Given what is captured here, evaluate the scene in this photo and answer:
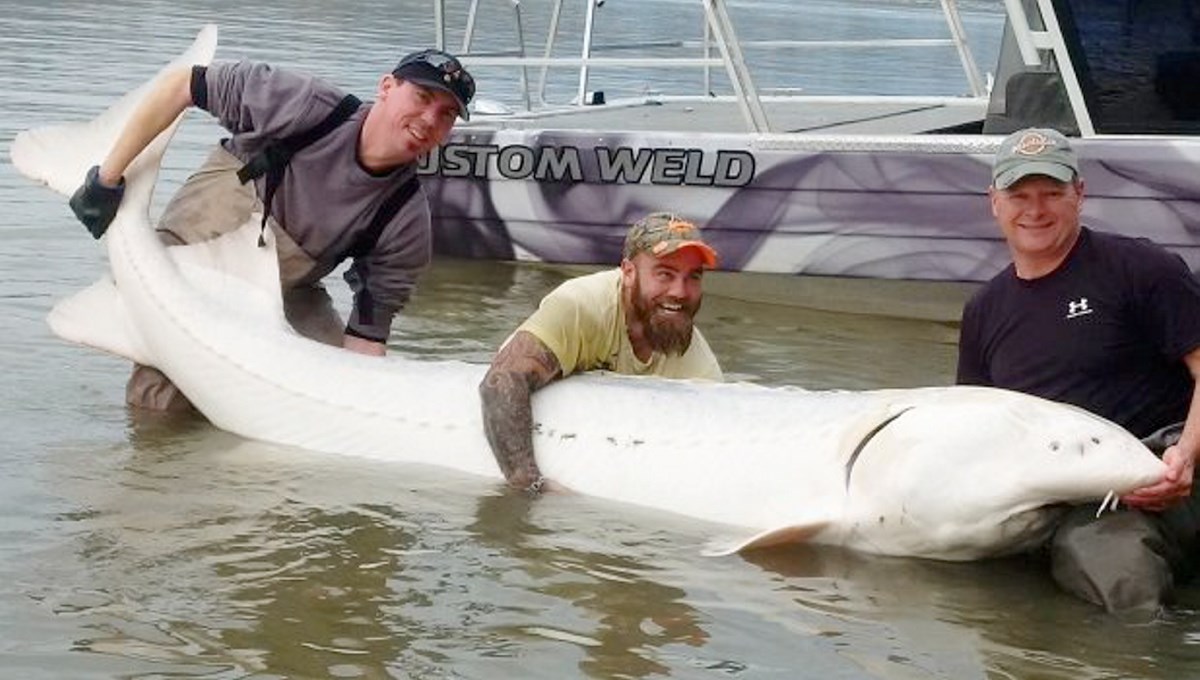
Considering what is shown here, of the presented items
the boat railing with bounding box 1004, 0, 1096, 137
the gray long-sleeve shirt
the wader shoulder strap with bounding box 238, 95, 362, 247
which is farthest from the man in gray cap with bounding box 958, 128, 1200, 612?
the boat railing with bounding box 1004, 0, 1096, 137

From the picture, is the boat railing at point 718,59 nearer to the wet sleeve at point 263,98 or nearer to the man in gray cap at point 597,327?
the wet sleeve at point 263,98

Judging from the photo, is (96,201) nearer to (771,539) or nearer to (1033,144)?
(771,539)

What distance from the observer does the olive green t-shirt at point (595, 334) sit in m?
5.87

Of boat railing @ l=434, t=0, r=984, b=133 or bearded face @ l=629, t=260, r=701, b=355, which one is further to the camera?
boat railing @ l=434, t=0, r=984, b=133

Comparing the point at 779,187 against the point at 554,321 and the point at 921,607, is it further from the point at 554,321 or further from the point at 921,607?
the point at 921,607

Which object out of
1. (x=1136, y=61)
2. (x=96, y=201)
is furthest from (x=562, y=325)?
(x=1136, y=61)

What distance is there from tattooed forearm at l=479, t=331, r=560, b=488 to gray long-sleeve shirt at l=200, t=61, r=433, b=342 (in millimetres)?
1079

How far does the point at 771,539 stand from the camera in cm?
523

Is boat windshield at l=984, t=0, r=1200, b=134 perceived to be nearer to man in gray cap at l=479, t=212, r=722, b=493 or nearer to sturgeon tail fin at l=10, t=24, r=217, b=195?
man in gray cap at l=479, t=212, r=722, b=493

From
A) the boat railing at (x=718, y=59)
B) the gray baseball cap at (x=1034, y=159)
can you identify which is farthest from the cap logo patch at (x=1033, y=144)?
the boat railing at (x=718, y=59)

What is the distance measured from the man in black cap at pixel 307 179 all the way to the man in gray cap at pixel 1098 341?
2.03 metres

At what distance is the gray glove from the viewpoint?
6.77 metres

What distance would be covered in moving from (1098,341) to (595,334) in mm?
1504

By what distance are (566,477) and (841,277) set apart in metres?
4.33
